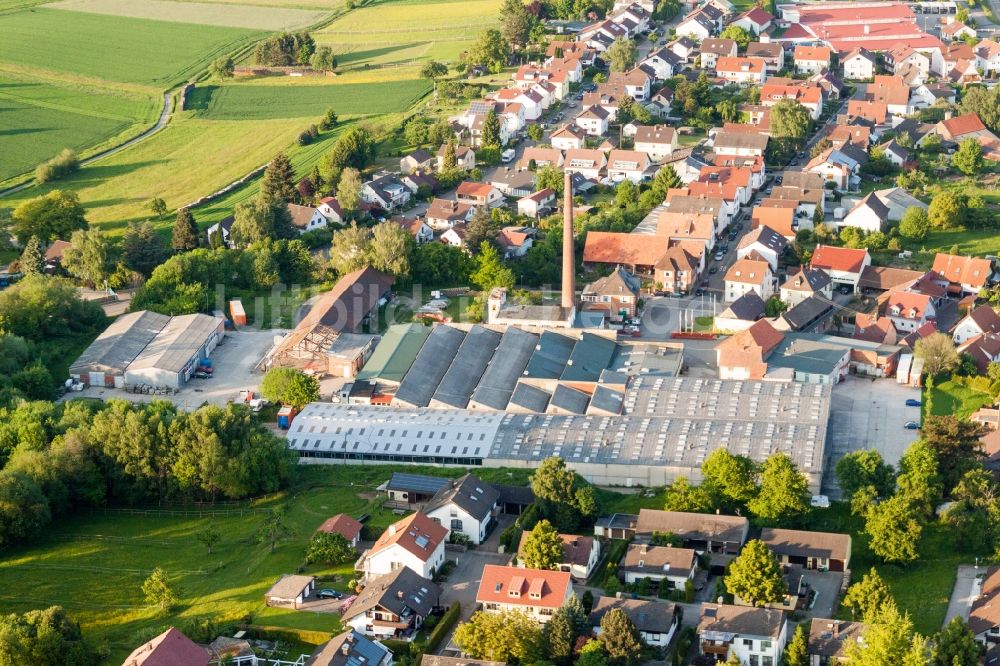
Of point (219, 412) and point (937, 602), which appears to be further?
point (219, 412)

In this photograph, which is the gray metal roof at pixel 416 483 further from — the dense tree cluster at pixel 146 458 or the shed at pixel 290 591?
the shed at pixel 290 591

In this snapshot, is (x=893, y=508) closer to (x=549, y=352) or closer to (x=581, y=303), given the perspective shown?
(x=549, y=352)

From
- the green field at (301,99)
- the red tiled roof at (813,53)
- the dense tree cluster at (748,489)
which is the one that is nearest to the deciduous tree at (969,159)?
the red tiled roof at (813,53)

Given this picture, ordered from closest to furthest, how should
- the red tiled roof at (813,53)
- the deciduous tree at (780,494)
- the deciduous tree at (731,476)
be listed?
the deciduous tree at (780,494), the deciduous tree at (731,476), the red tiled roof at (813,53)

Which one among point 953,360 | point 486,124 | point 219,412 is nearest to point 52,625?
point 219,412

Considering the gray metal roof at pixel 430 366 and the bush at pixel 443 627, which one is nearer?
the bush at pixel 443 627

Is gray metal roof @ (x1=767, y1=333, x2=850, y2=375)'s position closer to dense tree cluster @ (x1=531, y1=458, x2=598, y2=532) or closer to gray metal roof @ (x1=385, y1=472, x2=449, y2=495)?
dense tree cluster @ (x1=531, y1=458, x2=598, y2=532)
